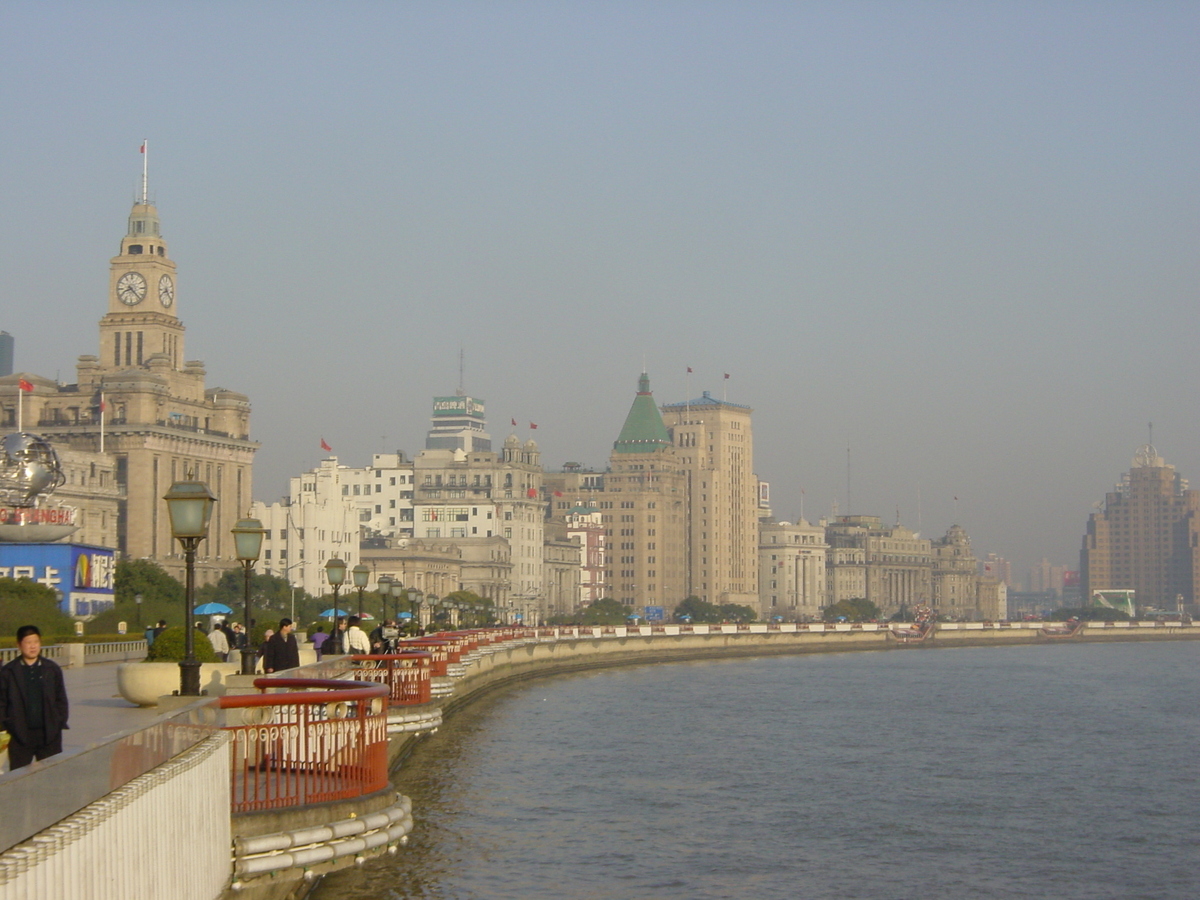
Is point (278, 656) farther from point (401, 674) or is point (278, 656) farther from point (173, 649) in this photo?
point (401, 674)

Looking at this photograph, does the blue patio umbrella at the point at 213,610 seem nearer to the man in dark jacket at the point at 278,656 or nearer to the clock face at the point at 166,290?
the man in dark jacket at the point at 278,656

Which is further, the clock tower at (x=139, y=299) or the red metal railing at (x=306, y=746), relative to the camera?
the clock tower at (x=139, y=299)

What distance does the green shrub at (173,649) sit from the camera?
29.8m

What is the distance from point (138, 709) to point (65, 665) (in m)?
21.7

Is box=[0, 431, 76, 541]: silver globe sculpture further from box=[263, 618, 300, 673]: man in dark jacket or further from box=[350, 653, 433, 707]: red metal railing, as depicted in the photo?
box=[263, 618, 300, 673]: man in dark jacket

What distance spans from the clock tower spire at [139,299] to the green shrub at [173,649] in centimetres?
13467

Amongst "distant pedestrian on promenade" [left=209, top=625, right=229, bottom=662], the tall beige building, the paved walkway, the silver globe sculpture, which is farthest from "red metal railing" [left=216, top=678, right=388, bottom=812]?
the tall beige building

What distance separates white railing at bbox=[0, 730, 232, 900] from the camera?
32.9 feet

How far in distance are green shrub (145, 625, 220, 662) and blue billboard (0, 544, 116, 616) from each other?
48.3m

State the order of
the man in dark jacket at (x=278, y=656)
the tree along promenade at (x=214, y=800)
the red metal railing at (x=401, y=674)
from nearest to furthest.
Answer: the tree along promenade at (x=214, y=800), the man in dark jacket at (x=278, y=656), the red metal railing at (x=401, y=674)

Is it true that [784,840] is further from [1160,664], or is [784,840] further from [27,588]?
[1160,664]

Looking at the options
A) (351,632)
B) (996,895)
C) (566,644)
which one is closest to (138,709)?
(351,632)

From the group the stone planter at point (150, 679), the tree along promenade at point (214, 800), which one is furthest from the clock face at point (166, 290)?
the tree along promenade at point (214, 800)

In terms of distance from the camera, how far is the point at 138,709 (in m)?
28.6
